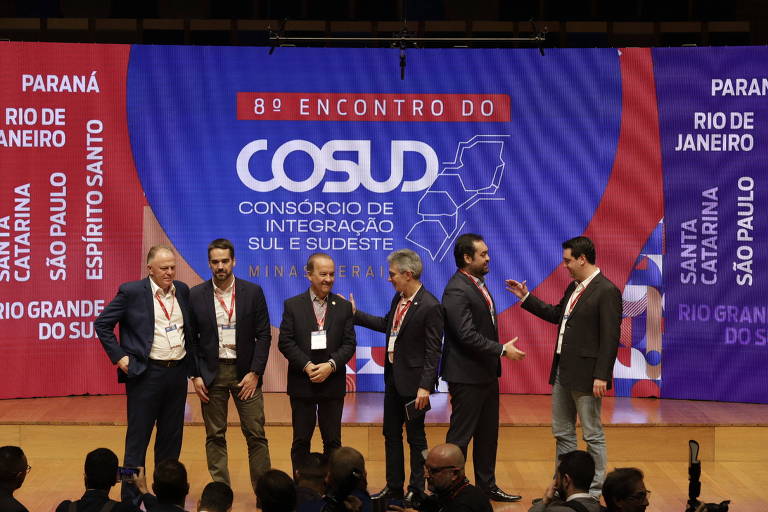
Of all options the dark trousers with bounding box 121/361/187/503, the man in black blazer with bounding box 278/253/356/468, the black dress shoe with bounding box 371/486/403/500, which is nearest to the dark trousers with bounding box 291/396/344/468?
the man in black blazer with bounding box 278/253/356/468

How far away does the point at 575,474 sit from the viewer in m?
3.80

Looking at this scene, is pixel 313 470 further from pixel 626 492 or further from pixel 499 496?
pixel 499 496

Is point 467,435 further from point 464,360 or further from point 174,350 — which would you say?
point 174,350

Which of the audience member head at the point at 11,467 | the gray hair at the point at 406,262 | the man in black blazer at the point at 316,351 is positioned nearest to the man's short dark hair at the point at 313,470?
the audience member head at the point at 11,467

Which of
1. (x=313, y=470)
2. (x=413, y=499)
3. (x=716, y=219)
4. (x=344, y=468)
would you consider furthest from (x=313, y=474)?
(x=716, y=219)

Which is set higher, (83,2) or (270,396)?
(83,2)

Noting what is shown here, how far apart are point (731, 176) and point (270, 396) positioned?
11.6 feet

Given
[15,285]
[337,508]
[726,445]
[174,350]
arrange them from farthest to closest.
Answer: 1. [15,285]
2. [726,445]
3. [174,350]
4. [337,508]

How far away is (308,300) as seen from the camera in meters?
5.50

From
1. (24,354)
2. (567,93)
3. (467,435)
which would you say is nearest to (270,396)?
(24,354)

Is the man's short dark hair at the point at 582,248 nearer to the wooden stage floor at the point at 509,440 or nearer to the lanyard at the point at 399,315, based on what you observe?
the lanyard at the point at 399,315

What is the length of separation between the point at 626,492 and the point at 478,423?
212cm

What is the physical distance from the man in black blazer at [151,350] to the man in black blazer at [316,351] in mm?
566

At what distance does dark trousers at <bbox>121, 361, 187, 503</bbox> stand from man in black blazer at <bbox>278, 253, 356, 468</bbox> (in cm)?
58
